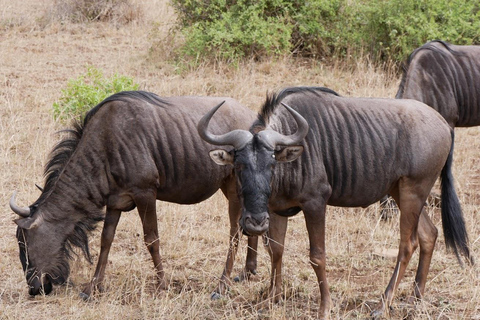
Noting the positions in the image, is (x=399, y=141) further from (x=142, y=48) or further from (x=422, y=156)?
(x=142, y=48)

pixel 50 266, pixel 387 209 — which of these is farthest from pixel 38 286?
pixel 387 209

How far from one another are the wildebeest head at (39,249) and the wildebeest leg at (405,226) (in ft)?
8.02

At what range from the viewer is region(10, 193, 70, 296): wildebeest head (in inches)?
213

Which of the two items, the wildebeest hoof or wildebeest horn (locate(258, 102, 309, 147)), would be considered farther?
the wildebeest hoof

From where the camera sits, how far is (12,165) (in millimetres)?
7836

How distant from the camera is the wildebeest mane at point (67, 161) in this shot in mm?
5586

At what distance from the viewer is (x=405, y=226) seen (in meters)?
5.21

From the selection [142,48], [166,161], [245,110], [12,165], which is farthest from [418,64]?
[142,48]

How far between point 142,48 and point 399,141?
7.53 m

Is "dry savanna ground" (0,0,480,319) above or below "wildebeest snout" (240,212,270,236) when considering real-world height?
below

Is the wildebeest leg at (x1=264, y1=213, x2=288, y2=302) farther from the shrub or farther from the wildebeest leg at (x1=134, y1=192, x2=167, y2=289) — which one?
the shrub

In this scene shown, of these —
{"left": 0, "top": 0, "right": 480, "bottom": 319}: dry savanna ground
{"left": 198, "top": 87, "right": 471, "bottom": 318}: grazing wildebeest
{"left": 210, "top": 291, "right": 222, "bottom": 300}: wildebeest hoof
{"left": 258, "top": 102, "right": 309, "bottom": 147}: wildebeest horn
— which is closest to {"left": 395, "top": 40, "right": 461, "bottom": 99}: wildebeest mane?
{"left": 0, "top": 0, "right": 480, "bottom": 319}: dry savanna ground

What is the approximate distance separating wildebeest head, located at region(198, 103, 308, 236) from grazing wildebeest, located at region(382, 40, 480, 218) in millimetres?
2938

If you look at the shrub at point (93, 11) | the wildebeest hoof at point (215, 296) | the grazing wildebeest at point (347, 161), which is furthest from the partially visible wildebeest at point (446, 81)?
the shrub at point (93, 11)
